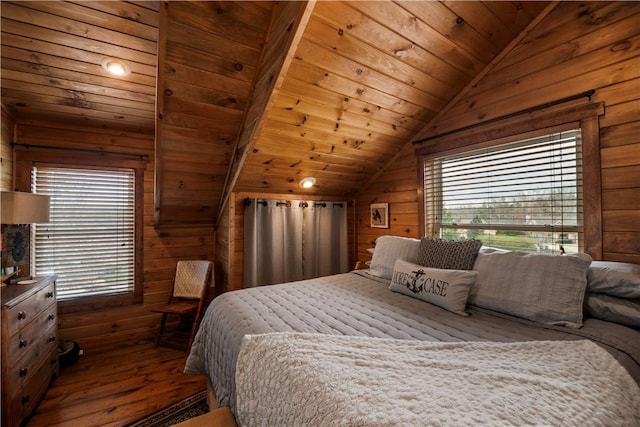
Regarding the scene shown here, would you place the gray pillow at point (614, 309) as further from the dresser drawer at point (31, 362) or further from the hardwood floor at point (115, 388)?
the dresser drawer at point (31, 362)

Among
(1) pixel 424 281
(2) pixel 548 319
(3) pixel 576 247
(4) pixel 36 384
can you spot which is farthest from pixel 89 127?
(3) pixel 576 247

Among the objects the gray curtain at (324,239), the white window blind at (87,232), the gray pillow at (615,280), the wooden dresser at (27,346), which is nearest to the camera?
the gray pillow at (615,280)

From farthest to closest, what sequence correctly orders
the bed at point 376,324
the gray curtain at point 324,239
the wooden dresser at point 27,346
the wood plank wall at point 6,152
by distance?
the gray curtain at point 324,239 < the wood plank wall at point 6,152 < the wooden dresser at point 27,346 < the bed at point 376,324

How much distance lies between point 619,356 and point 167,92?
8.80 feet

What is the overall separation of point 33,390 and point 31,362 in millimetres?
183

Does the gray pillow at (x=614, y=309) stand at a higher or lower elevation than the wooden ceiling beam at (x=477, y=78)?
lower

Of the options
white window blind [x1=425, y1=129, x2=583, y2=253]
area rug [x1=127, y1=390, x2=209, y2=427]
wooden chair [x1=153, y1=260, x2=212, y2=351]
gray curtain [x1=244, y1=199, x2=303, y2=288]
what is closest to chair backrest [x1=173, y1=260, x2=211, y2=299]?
wooden chair [x1=153, y1=260, x2=212, y2=351]

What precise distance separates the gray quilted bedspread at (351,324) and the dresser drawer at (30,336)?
3.13ft

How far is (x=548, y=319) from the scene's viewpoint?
1.30m

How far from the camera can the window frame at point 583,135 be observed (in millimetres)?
1707

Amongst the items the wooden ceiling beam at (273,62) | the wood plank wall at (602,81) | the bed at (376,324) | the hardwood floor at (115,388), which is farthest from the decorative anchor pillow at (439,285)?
the hardwood floor at (115,388)

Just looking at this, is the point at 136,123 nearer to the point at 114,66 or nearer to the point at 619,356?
the point at 114,66

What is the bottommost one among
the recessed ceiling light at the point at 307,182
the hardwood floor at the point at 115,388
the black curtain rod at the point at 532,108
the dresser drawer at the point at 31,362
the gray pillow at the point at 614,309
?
the hardwood floor at the point at 115,388

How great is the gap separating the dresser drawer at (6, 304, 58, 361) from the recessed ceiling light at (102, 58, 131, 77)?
1.75 metres
